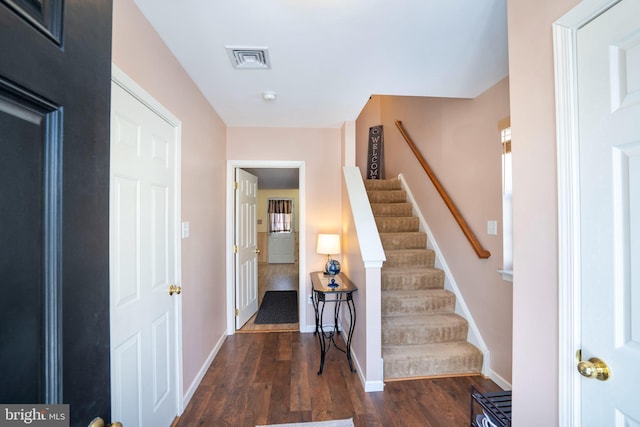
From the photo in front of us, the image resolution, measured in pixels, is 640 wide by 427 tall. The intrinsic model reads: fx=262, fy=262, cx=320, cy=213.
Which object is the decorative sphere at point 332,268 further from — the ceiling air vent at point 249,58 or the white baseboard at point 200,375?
the ceiling air vent at point 249,58

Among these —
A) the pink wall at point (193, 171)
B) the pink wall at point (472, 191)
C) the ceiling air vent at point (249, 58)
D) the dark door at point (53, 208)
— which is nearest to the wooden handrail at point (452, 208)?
the pink wall at point (472, 191)

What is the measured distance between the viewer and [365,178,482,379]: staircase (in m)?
2.23

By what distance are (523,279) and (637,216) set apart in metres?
0.41

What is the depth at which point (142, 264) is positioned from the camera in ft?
4.64

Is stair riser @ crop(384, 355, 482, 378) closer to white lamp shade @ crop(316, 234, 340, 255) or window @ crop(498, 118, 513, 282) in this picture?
window @ crop(498, 118, 513, 282)

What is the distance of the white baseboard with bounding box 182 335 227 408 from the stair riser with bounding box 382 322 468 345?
5.22 feet

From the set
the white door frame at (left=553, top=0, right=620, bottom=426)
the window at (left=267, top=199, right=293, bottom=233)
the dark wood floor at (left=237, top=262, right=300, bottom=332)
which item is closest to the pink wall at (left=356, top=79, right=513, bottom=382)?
the white door frame at (left=553, top=0, right=620, bottom=426)

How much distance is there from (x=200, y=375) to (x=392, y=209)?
2825 mm

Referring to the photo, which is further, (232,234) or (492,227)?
(232,234)

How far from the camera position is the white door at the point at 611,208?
75 cm

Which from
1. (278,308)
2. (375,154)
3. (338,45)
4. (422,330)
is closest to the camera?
(338,45)

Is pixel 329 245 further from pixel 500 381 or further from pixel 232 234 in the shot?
pixel 500 381

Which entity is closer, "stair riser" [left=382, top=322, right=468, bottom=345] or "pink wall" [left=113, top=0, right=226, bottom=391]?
"pink wall" [left=113, top=0, right=226, bottom=391]

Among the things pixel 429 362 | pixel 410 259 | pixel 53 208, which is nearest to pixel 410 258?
pixel 410 259
